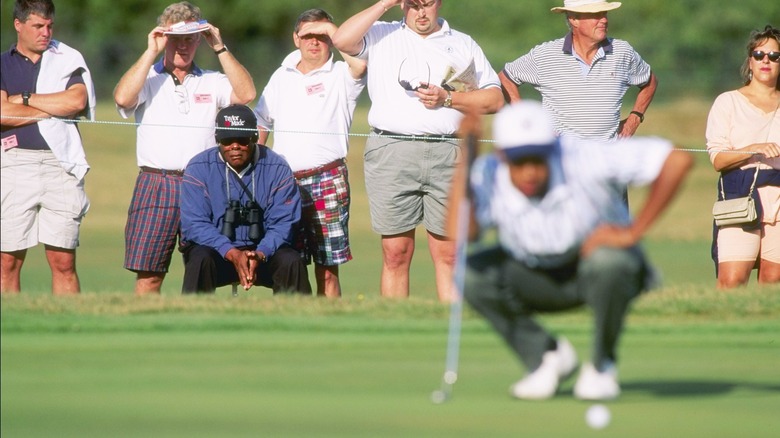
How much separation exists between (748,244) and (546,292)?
12.8ft

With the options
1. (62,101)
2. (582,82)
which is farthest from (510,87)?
(62,101)

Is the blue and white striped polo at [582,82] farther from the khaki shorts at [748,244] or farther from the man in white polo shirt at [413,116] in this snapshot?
the khaki shorts at [748,244]

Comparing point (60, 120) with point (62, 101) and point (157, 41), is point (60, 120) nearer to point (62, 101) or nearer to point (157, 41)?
point (62, 101)

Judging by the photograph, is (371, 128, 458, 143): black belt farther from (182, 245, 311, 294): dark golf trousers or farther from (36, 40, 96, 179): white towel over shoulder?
(36, 40, 96, 179): white towel over shoulder

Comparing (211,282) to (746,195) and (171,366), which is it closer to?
(171,366)

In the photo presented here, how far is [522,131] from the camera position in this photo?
15.5ft

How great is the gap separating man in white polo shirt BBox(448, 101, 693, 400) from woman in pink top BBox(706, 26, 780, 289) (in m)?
3.73

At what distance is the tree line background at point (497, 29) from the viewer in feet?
110

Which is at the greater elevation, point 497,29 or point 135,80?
point 497,29

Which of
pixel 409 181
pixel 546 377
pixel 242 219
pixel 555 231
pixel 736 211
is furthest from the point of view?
pixel 409 181

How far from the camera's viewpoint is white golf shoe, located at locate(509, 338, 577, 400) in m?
5.36

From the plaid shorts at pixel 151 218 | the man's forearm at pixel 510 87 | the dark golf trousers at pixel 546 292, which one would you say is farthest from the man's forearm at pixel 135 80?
the dark golf trousers at pixel 546 292

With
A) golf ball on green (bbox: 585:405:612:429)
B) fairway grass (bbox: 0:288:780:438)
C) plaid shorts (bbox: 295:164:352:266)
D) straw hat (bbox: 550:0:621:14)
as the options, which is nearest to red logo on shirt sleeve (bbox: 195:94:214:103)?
plaid shorts (bbox: 295:164:352:266)

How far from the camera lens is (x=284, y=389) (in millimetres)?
5566
